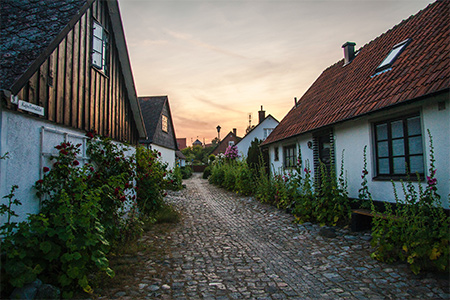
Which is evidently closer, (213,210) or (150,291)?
(150,291)

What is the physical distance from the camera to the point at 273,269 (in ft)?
14.8

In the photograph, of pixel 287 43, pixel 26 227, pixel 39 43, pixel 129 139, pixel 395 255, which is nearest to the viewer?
pixel 26 227

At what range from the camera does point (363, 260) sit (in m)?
4.63

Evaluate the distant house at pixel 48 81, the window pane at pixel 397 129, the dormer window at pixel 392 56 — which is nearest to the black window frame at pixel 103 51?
the distant house at pixel 48 81

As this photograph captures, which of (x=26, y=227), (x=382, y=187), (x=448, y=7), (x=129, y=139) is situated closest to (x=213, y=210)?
(x=129, y=139)

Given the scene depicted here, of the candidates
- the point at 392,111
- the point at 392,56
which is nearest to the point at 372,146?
the point at 392,111

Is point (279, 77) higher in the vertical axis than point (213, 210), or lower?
higher

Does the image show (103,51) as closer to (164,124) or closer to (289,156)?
(289,156)

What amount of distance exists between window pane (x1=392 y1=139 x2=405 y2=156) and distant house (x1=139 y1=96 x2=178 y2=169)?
12.8 m

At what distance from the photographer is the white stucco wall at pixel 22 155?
3516 millimetres

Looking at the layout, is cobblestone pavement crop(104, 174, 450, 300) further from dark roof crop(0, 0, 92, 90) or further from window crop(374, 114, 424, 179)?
dark roof crop(0, 0, 92, 90)

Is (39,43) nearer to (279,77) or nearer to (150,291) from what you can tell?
(150,291)

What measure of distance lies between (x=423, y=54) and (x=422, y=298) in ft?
17.7

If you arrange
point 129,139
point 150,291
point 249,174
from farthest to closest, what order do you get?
point 249,174, point 129,139, point 150,291
